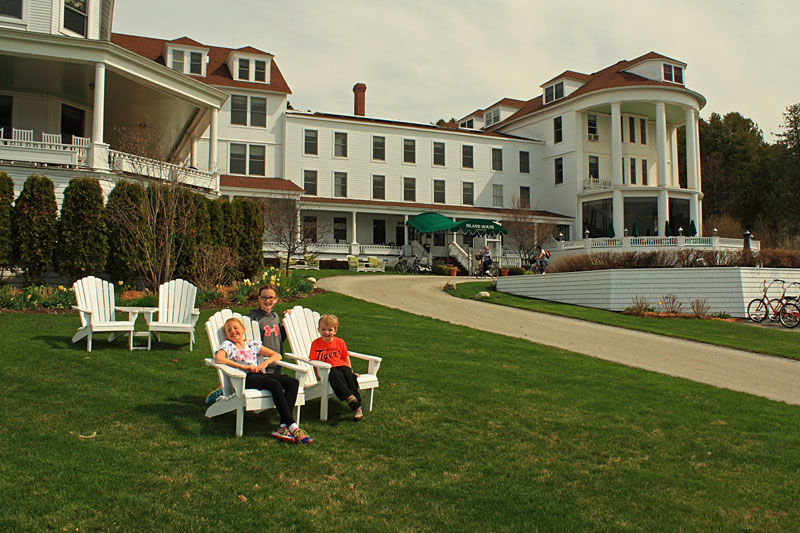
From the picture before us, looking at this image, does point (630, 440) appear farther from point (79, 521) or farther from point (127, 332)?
point (127, 332)

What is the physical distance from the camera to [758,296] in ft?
61.7

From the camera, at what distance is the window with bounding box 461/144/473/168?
45344mm

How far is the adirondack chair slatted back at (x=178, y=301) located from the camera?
9.91m

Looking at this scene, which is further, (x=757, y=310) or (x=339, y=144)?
(x=339, y=144)

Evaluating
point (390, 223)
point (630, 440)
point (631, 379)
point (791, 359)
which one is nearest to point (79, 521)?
point (630, 440)

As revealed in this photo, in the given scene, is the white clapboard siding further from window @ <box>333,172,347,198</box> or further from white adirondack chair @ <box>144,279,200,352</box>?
window @ <box>333,172,347,198</box>

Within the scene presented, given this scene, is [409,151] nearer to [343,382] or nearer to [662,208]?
[662,208]

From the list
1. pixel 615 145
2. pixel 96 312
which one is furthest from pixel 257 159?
pixel 96 312

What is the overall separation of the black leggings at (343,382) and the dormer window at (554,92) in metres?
44.9

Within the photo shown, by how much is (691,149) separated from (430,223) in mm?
20768

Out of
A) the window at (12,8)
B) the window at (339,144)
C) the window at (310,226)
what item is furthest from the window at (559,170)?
the window at (12,8)

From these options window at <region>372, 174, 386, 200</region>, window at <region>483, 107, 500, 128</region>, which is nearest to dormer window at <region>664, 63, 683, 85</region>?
window at <region>483, 107, 500, 128</region>

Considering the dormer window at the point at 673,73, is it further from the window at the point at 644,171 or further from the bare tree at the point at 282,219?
the bare tree at the point at 282,219

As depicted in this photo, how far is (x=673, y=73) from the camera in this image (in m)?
44.4
